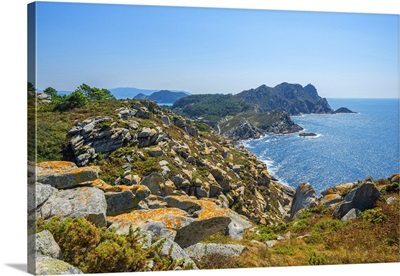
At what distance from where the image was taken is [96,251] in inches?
303

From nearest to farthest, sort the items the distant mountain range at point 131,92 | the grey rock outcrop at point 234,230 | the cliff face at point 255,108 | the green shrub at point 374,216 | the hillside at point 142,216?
1. the hillside at point 142,216
2. the grey rock outcrop at point 234,230
3. the green shrub at point 374,216
4. the distant mountain range at point 131,92
5. the cliff face at point 255,108

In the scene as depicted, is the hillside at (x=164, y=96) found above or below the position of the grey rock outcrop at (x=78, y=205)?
above

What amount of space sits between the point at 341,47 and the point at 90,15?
6531mm

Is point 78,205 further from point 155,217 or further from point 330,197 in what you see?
point 330,197

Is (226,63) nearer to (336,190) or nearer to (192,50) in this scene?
(192,50)

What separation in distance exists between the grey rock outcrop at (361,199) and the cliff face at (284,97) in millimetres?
2487

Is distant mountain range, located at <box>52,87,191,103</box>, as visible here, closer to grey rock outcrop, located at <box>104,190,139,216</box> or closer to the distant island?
the distant island

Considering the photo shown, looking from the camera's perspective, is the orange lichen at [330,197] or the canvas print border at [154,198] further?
the orange lichen at [330,197]

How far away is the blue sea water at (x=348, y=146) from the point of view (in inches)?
451

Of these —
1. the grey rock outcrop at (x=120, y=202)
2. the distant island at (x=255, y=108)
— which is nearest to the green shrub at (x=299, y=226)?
the distant island at (x=255, y=108)

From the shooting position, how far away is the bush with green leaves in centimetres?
767

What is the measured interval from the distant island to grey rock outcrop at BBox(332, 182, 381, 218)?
2.50m

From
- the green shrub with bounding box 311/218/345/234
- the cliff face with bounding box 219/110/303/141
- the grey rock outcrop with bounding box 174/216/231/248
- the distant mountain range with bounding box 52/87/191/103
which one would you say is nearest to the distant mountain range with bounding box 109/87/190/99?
the distant mountain range with bounding box 52/87/191/103

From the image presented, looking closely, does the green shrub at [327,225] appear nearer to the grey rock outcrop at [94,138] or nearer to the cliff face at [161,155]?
the cliff face at [161,155]
